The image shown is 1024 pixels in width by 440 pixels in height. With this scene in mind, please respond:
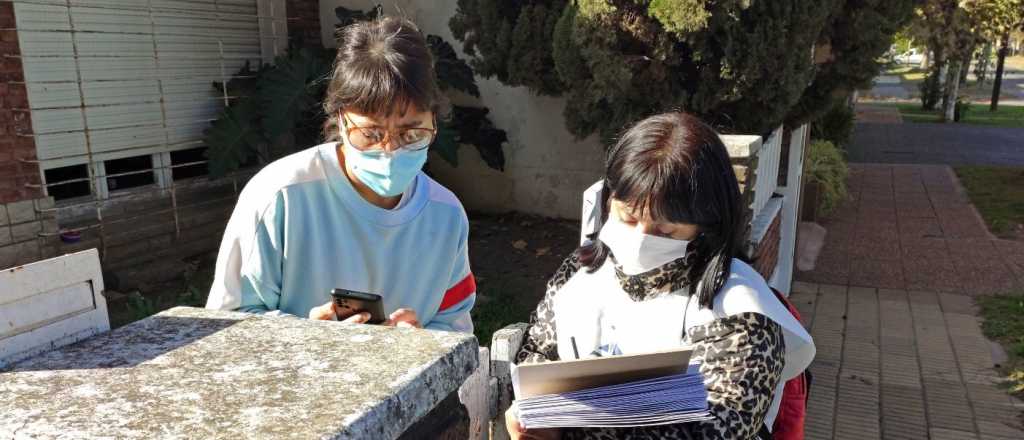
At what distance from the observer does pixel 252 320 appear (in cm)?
122

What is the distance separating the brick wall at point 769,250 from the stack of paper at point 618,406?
2696 mm

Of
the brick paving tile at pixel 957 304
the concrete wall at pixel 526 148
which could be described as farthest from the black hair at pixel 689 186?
the concrete wall at pixel 526 148

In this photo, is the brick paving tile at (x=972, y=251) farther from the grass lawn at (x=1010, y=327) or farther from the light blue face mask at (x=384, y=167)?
the light blue face mask at (x=384, y=167)

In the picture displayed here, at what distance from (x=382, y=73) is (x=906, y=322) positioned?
18.3ft

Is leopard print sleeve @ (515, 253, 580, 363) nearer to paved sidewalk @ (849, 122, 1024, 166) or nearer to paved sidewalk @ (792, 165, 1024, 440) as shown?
paved sidewalk @ (792, 165, 1024, 440)

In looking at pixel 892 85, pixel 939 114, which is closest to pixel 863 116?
pixel 939 114

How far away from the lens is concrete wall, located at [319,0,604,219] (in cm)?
778

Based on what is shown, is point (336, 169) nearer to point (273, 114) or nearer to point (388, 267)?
point (388, 267)

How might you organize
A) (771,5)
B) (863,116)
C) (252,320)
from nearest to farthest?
(252,320) < (771,5) < (863,116)

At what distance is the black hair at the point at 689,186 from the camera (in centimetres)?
168

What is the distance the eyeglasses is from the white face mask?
55 centimetres

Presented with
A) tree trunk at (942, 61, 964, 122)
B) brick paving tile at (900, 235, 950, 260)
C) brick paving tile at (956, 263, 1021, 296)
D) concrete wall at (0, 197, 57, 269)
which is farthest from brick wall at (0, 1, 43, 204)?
tree trunk at (942, 61, 964, 122)

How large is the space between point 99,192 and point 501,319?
3347mm

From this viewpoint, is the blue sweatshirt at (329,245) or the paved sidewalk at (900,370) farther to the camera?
the paved sidewalk at (900,370)
